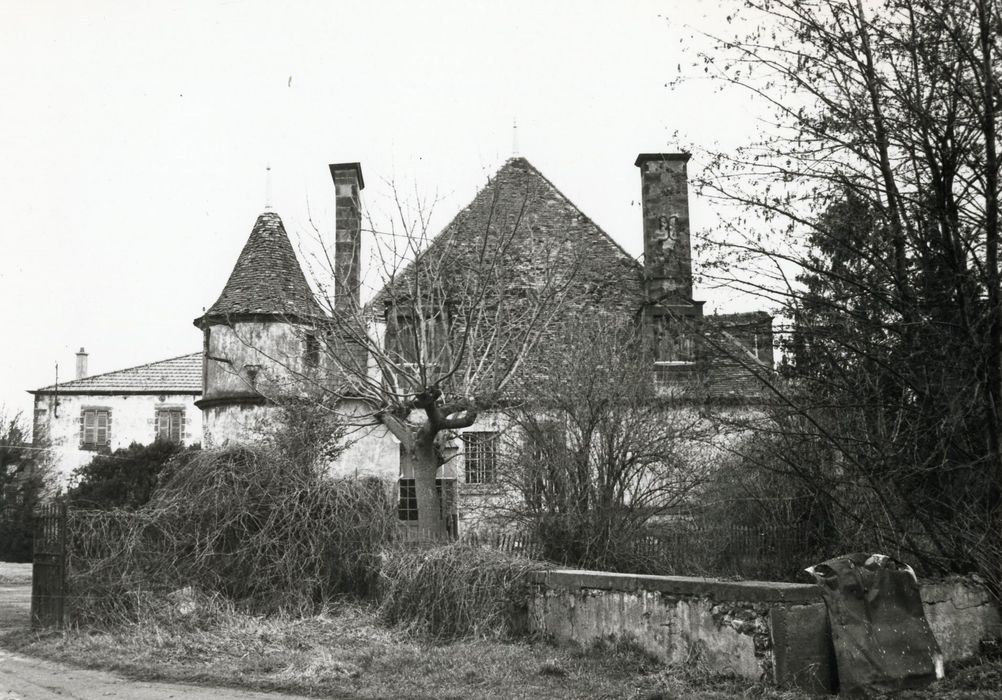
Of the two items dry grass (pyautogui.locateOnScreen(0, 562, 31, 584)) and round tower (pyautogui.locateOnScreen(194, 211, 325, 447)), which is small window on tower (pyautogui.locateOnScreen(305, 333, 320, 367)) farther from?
dry grass (pyautogui.locateOnScreen(0, 562, 31, 584))

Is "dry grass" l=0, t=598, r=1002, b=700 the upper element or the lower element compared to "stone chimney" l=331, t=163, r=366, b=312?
lower

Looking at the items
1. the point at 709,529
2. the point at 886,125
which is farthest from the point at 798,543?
the point at 886,125

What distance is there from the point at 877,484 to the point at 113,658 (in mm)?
8392

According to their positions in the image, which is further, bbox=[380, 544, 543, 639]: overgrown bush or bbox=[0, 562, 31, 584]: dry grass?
bbox=[0, 562, 31, 584]: dry grass

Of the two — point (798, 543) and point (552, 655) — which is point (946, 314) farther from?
point (552, 655)

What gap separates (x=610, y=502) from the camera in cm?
1314

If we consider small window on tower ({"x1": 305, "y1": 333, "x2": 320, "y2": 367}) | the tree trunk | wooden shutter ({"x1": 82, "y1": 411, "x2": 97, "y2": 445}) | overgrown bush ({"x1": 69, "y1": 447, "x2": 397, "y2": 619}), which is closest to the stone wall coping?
the tree trunk

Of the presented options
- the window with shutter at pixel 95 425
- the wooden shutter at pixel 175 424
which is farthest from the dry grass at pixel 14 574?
the window with shutter at pixel 95 425

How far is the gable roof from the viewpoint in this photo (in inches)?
939

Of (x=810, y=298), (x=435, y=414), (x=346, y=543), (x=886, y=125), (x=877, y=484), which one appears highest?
(x=886, y=125)

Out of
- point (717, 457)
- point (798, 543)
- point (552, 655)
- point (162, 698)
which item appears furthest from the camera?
point (717, 457)

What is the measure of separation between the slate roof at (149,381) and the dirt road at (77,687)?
36.1 metres

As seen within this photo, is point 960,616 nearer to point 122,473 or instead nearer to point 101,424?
point 122,473

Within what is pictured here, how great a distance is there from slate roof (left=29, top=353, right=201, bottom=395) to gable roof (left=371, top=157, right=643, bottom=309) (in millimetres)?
25132
